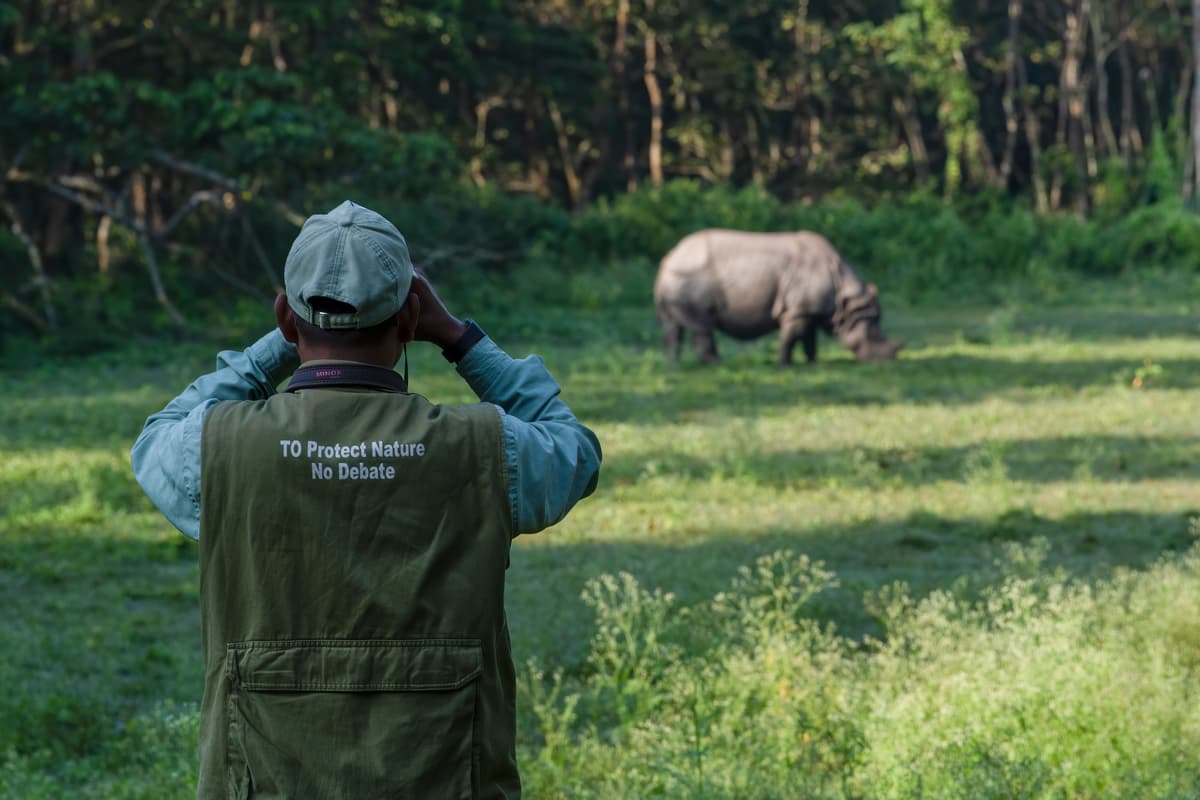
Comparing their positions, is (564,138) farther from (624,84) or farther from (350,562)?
(350,562)

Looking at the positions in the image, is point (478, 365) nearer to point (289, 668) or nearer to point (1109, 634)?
point (289, 668)

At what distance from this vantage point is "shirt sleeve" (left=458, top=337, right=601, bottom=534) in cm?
297

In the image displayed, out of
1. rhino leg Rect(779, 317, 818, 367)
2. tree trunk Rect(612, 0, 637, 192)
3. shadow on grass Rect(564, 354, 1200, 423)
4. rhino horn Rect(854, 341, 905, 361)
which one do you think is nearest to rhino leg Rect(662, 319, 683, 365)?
shadow on grass Rect(564, 354, 1200, 423)

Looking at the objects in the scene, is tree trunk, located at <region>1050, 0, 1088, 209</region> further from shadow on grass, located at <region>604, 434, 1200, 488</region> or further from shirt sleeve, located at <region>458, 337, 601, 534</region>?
shirt sleeve, located at <region>458, 337, 601, 534</region>

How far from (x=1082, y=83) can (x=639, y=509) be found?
31712 millimetres

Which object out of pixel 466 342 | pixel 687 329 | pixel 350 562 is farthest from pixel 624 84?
pixel 350 562

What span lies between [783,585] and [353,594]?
164 inches

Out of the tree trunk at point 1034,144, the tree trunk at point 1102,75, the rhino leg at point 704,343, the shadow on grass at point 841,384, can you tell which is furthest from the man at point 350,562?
the tree trunk at point 1102,75

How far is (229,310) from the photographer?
23.1 metres

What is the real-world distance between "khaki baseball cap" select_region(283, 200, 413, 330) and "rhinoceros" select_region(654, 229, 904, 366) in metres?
16.3

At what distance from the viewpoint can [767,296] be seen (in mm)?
19266

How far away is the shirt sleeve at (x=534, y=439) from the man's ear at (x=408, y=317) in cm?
15

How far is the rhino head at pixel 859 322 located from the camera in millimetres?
19375

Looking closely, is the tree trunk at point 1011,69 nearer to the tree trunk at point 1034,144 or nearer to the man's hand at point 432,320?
the tree trunk at point 1034,144
